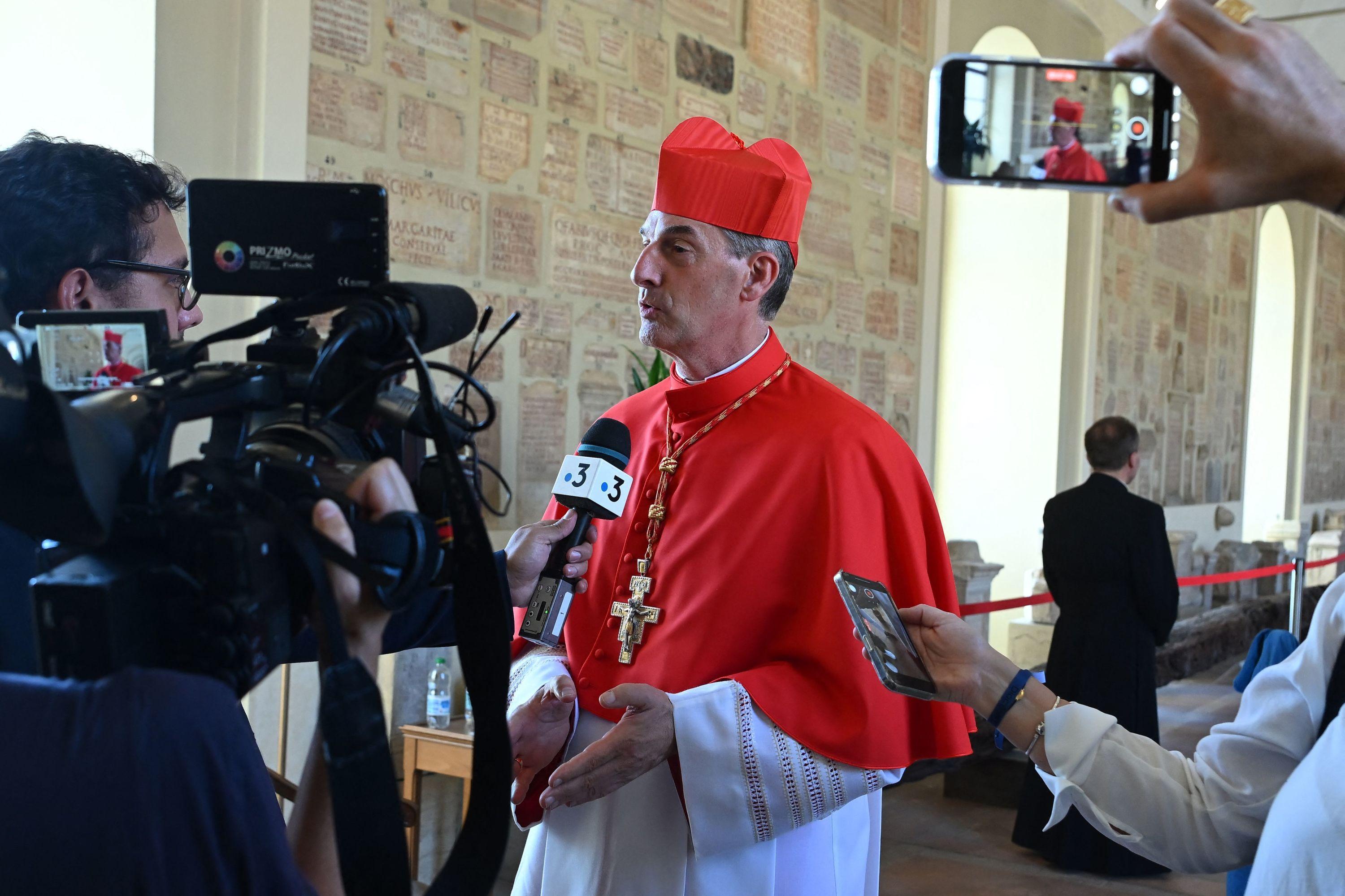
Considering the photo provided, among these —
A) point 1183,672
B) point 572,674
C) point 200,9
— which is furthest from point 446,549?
point 1183,672

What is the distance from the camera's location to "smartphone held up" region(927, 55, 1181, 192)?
101 centimetres

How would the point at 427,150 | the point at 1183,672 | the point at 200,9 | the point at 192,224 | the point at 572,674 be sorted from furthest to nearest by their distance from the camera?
Answer: the point at 1183,672 < the point at 427,150 < the point at 200,9 < the point at 572,674 < the point at 192,224

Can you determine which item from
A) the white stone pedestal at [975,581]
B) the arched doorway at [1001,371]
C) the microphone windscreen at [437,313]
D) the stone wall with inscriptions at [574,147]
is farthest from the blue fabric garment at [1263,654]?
the arched doorway at [1001,371]

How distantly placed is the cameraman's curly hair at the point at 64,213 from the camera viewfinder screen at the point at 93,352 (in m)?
0.40

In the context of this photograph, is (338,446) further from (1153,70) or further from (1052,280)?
(1052,280)

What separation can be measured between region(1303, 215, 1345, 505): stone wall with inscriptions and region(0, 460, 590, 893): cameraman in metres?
16.1

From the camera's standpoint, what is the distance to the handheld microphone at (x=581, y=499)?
184cm

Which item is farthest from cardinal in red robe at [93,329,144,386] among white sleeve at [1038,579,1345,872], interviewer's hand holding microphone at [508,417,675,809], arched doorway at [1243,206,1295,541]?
arched doorway at [1243,206,1295,541]

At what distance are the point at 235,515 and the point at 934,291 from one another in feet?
22.5

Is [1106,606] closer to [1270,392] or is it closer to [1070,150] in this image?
[1070,150]

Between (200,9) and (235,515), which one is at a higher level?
(200,9)

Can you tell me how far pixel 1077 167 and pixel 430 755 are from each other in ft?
10.9

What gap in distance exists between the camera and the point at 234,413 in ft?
3.32

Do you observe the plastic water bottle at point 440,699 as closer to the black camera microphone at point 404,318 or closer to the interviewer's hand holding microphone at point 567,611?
the interviewer's hand holding microphone at point 567,611
